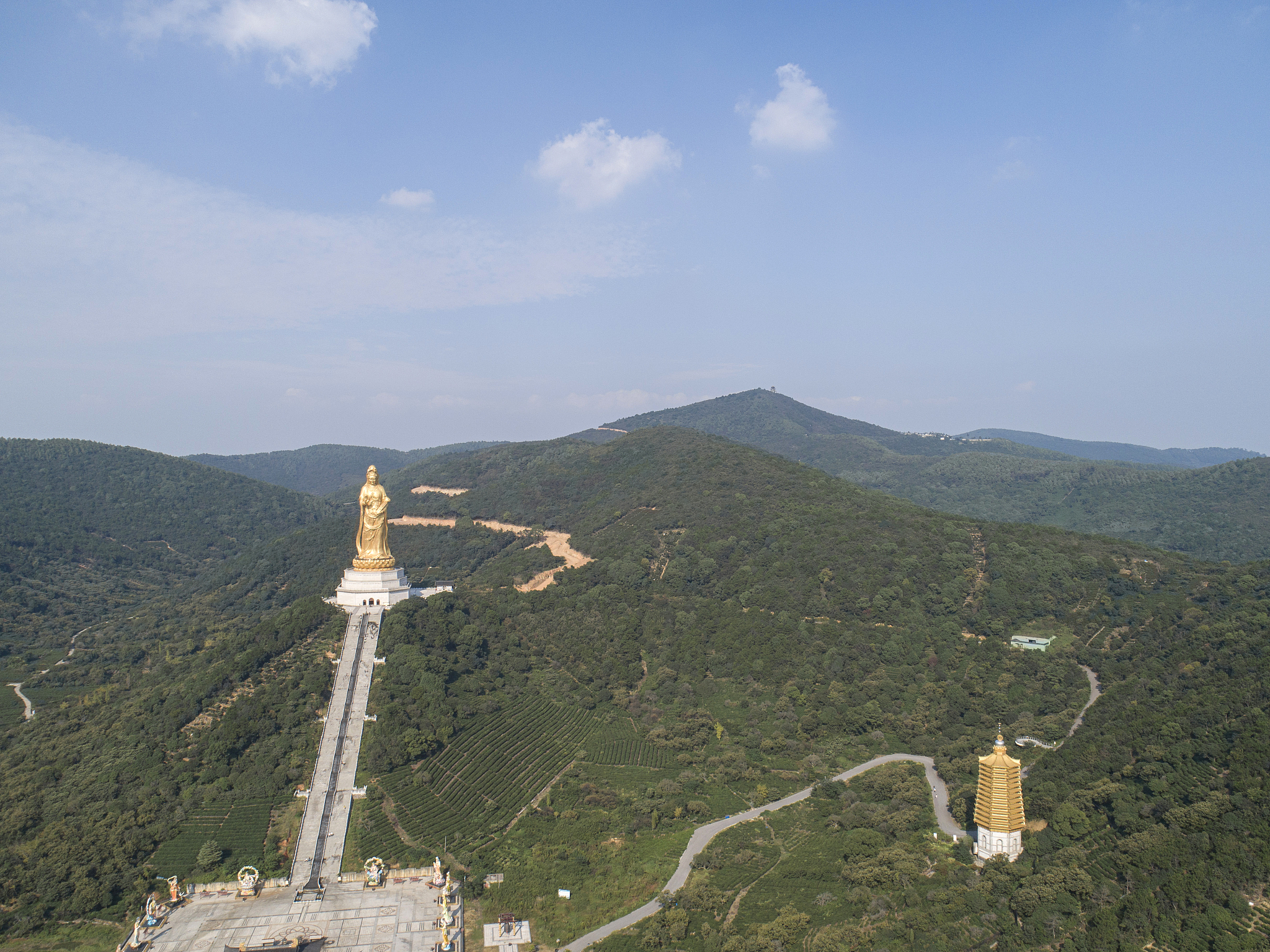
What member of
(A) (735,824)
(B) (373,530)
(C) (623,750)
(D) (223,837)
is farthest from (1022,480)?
(D) (223,837)

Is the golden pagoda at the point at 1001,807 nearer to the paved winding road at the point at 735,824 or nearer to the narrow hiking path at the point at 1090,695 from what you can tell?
the paved winding road at the point at 735,824

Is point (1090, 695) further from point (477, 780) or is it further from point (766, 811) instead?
point (477, 780)

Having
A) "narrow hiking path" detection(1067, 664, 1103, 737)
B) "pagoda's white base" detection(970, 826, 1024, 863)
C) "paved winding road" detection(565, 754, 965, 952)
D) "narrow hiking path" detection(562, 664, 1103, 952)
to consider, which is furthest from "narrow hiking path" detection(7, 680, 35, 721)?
"narrow hiking path" detection(1067, 664, 1103, 737)

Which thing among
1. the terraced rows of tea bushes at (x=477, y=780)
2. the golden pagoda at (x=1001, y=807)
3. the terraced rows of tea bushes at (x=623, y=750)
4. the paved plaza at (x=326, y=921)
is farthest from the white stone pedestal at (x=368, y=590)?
the golden pagoda at (x=1001, y=807)

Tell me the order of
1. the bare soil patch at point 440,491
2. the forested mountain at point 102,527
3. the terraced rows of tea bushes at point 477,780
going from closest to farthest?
the terraced rows of tea bushes at point 477,780 < the forested mountain at point 102,527 < the bare soil patch at point 440,491

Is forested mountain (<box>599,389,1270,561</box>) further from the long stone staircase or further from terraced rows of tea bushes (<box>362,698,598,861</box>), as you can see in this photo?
the long stone staircase

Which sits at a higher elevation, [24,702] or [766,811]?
[24,702]
